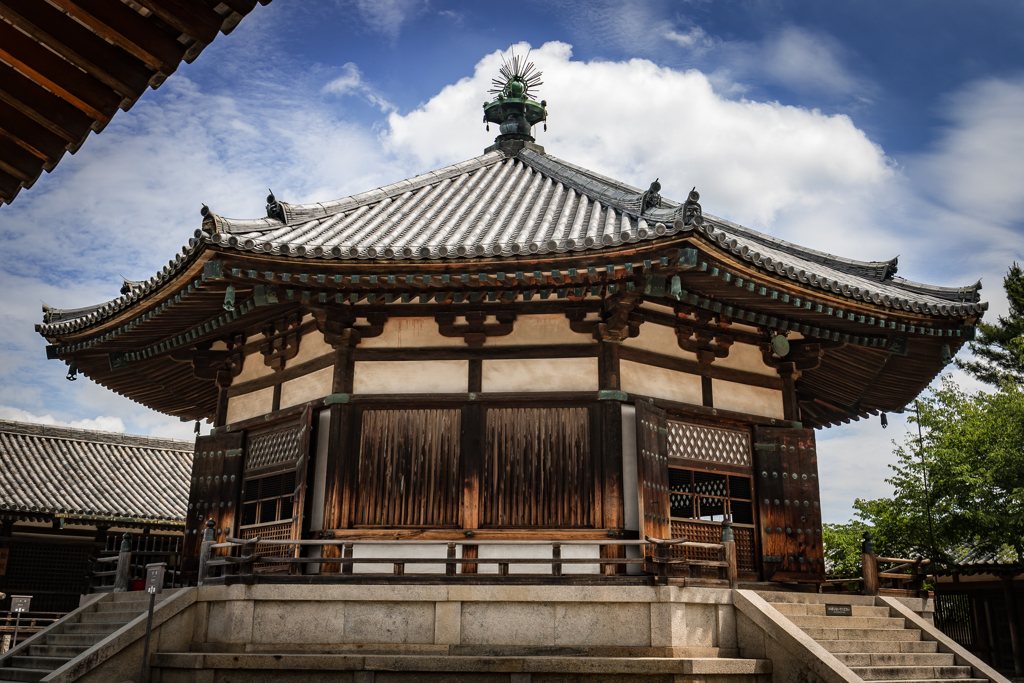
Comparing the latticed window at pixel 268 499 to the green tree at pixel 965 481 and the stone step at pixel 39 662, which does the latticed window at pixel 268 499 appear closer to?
the stone step at pixel 39 662

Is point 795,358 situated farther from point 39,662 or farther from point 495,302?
point 39,662

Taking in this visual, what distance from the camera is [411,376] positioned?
38.1 feet

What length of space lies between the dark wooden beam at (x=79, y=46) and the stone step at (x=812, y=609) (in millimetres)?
9384

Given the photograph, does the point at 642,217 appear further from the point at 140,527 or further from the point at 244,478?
the point at 140,527

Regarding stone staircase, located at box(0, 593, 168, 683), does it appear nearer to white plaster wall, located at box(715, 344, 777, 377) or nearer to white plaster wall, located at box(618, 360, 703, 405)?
white plaster wall, located at box(618, 360, 703, 405)

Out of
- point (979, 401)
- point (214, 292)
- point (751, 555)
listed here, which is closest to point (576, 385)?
point (751, 555)

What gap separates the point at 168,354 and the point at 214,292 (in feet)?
10.7

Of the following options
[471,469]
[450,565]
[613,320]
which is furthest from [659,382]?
[450,565]

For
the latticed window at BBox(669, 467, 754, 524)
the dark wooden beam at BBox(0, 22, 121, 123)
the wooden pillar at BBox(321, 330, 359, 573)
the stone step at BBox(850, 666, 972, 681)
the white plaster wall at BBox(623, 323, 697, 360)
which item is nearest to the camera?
the dark wooden beam at BBox(0, 22, 121, 123)

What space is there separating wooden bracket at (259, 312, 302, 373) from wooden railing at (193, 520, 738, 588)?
2873 mm

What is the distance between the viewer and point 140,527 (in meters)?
27.2

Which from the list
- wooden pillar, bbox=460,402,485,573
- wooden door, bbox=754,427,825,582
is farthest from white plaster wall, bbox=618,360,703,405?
wooden pillar, bbox=460,402,485,573

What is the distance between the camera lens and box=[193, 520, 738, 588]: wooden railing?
976cm

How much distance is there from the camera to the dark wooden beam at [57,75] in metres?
3.59
